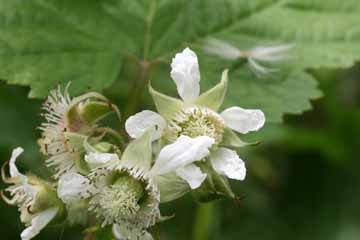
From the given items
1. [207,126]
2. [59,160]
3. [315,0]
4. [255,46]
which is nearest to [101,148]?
[59,160]

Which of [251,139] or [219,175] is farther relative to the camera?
[251,139]

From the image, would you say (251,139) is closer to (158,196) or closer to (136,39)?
(136,39)

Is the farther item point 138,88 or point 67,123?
point 138,88

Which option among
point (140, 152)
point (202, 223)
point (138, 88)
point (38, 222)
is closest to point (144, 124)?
point (140, 152)

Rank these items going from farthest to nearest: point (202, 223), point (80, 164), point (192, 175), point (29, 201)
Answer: point (202, 223) → point (29, 201) → point (80, 164) → point (192, 175)

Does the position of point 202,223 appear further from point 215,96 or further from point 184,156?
point 184,156

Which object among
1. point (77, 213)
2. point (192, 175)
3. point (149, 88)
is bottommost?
point (77, 213)

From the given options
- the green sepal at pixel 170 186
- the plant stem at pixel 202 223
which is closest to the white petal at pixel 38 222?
the green sepal at pixel 170 186

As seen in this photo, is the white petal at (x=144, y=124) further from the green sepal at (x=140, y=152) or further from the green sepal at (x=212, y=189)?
the green sepal at (x=212, y=189)
